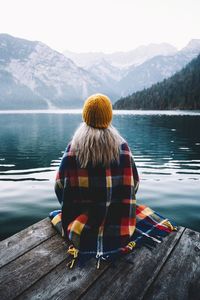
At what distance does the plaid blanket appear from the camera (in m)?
3.62

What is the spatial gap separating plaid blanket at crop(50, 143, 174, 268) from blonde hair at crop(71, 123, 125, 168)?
Answer: 0.34 ft

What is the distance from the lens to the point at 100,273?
126 inches

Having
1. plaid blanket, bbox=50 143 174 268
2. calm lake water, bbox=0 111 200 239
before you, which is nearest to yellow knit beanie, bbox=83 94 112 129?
plaid blanket, bbox=50 143 174 268

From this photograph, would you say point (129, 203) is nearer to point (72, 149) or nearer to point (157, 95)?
point (72, 149)

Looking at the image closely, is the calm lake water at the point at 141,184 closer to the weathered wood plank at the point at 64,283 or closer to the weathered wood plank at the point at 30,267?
the weathered wood plank at the point at 30,267

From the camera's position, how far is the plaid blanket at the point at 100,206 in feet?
11.9

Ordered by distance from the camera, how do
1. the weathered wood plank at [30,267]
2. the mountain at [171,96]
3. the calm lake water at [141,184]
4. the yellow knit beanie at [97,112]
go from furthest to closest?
1. the mountain at [171,96]
2. the calm lake water at [141,184]
3. the yellow knit beanie at [97,112]
4. the weathered wood plank at [30,267]

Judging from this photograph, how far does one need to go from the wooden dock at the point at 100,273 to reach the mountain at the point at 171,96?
129 meters

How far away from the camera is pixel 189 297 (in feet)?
9.45

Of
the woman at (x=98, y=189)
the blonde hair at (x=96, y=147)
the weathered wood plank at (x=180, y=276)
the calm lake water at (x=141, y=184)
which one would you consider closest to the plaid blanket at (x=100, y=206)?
the woman at (x=98, y=189)

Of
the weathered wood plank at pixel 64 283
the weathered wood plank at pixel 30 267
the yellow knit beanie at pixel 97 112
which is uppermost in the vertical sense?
the yellow knit beanie at pixel 97 112

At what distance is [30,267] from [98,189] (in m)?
1.30

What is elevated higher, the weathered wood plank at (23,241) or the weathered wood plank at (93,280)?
the weathered wood plank at (93,280)

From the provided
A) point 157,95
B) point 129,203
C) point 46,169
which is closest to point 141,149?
point 46,169
